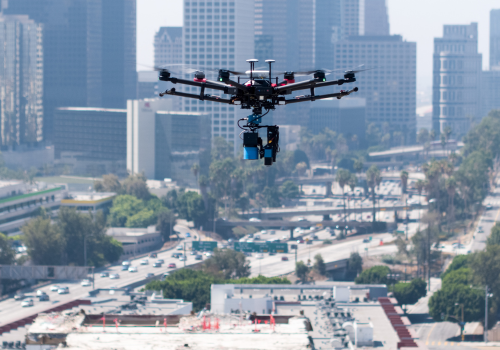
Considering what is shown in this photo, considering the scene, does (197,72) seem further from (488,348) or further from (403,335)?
(488,348)

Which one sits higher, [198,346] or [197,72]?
[197,72]

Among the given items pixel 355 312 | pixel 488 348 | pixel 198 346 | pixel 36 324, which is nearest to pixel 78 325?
pixel 36 324

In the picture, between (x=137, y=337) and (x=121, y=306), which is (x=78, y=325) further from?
(x=121, y=306)

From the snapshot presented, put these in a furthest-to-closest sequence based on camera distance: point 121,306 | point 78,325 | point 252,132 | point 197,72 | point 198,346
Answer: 1. point 121,306
2. point 78,325
3. point 198,346
4. point 252,132
5. point 197,72

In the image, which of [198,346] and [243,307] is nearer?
[198,346]

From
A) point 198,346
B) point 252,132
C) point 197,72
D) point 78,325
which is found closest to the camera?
point 197,72

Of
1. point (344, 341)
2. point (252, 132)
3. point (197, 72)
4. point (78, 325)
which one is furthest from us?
point (344, 341)

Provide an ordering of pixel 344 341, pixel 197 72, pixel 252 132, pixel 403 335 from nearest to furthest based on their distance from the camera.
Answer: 1. pixel 197 72
2. pixel 252 132
3. pixel 344 341
4. pixel 403 335

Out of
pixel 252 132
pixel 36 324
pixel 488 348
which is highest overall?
pixel 252 132

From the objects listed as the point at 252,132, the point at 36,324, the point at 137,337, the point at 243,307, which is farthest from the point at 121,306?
the point at 252,132
